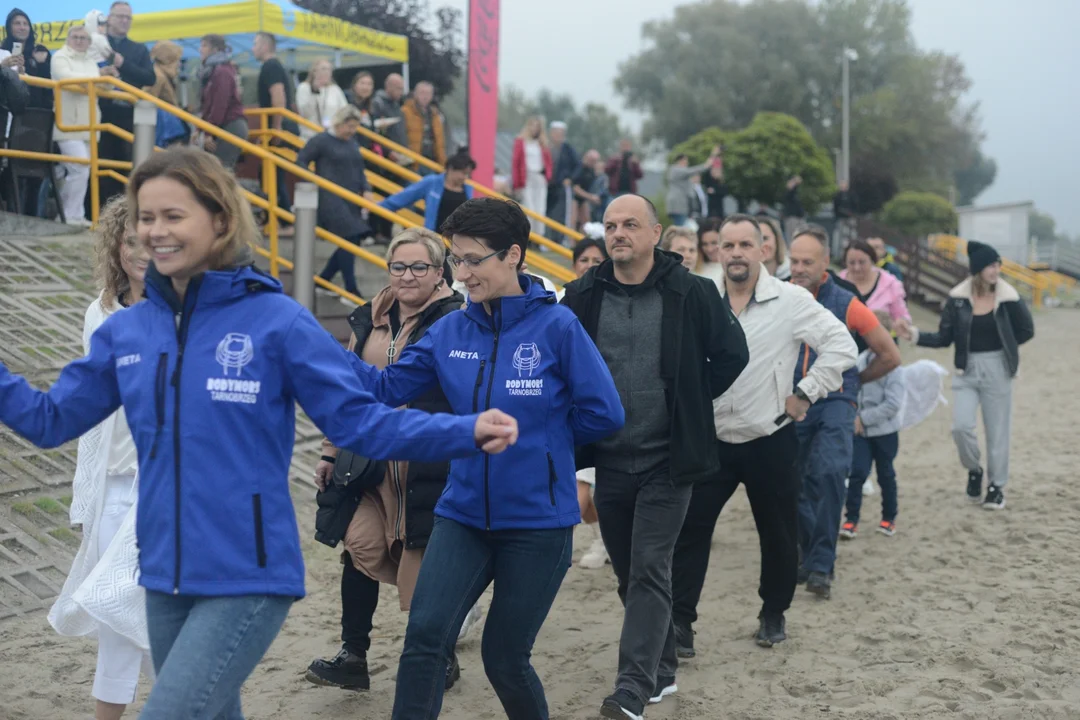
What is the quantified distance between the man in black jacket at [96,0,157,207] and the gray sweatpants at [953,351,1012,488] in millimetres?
7256

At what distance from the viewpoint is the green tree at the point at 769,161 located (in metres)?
29.3

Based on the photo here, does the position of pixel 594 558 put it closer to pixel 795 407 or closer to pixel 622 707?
pixel 795 407

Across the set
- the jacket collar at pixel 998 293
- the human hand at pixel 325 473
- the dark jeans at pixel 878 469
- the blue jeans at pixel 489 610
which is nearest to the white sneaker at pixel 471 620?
the human hand at pixel 325 473

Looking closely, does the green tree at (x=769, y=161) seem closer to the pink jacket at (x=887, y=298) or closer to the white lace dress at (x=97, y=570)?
the pink jacket at (x=887, y=298)

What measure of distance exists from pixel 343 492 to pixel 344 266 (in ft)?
18.2

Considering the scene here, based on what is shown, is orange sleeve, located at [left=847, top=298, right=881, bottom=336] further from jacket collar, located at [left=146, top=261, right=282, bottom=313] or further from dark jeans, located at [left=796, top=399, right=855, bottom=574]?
jacket collar, located at [left=146, top=261, right=282, bottom=313]

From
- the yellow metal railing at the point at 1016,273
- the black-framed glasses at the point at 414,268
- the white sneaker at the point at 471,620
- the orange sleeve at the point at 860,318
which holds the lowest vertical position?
the white sneaker at the point at 471,620

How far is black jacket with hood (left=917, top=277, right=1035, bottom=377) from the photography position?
9.22 m

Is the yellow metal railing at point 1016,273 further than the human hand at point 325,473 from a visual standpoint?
Yes

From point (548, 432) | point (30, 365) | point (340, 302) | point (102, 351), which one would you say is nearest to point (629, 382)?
point (548, 432)

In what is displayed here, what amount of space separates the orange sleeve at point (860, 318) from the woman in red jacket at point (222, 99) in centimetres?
639

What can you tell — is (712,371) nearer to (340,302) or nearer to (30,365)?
(30,365)

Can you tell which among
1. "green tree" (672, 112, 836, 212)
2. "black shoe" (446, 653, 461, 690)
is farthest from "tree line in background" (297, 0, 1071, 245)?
"black shoe" (446, 653, 461, 690)

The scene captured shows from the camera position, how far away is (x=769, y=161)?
29.1 metres
